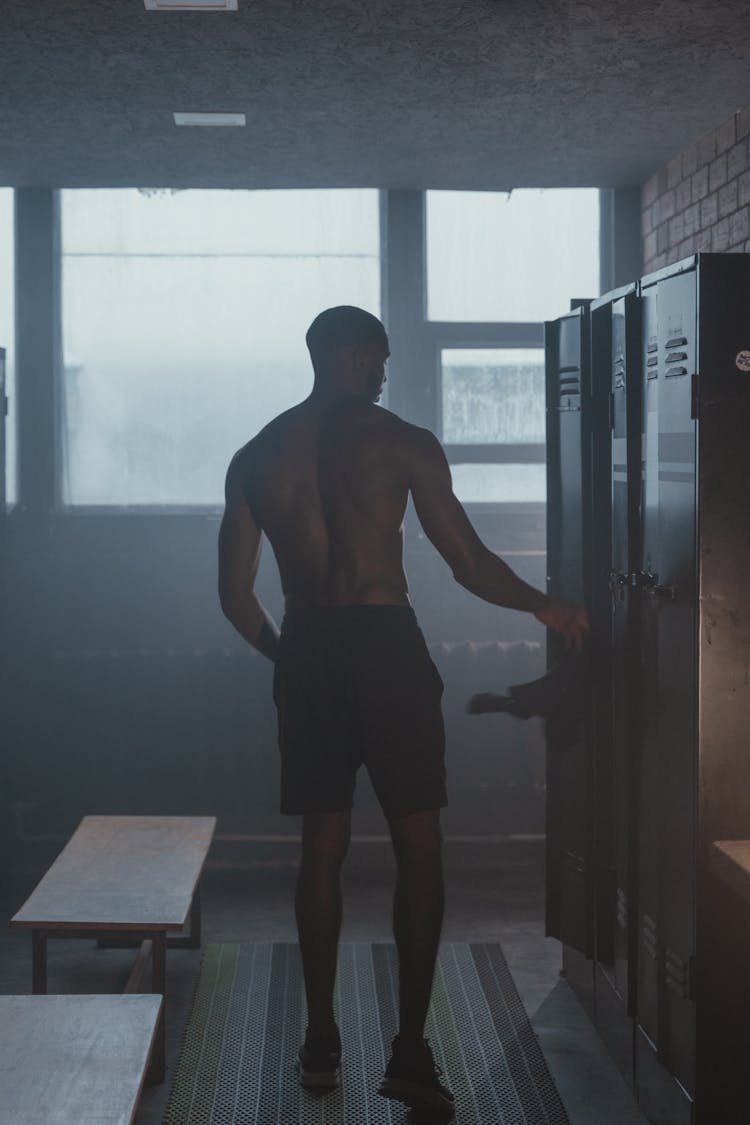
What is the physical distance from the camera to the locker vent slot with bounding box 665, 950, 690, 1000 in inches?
95.4

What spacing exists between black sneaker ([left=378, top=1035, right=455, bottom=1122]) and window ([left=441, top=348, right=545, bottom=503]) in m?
2.50

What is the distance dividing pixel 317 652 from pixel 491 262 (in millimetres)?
2494

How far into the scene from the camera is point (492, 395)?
486 centimetres

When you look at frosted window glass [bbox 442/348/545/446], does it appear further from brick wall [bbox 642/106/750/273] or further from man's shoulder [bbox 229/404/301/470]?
man's shoulder [bbox 229/404/301/470]

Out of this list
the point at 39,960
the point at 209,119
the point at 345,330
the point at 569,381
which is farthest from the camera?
the point at 209,119

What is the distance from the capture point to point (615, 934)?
9.82ft

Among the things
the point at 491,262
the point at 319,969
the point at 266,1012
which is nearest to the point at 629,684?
the point at 319,969

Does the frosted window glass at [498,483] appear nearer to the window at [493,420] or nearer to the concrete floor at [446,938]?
the window at [493,420]

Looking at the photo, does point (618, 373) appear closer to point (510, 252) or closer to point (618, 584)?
point (618, 584)

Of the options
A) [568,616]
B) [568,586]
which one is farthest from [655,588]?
[568,586]

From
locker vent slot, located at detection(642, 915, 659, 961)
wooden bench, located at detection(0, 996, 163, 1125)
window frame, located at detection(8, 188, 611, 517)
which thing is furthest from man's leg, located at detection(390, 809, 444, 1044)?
window frame, located at detection(8, 188, 611, 517)

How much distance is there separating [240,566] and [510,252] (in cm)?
234

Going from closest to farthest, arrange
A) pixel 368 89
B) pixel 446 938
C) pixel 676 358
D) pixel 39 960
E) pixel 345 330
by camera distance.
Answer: pixel 676 358
pixel 345 330
pixel 39 960
pixel 368 89
pixel 446 938

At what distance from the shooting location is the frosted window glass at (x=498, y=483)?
15.9ft
